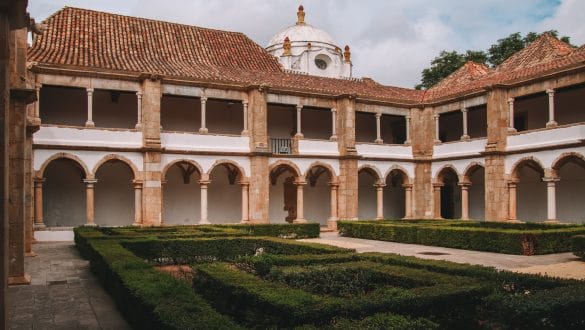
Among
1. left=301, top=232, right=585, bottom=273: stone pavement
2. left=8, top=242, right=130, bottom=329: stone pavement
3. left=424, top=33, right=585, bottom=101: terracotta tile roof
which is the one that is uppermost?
left=424, top=33, right=585, bottom=101: terracotta tile roof

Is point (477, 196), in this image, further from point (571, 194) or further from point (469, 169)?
point (571, 194)

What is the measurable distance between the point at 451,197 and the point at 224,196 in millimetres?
12095

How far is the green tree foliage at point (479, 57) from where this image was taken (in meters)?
37.3

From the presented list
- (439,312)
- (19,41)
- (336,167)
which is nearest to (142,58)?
(336,167)

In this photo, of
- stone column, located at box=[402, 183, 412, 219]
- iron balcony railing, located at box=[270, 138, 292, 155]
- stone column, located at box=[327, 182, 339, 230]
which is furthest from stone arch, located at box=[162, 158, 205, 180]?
stone column, located at box=[402, 183, 412, 219]

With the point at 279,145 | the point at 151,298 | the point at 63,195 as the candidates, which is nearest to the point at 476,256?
the point at 151,298

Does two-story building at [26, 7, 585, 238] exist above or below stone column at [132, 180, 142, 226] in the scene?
above

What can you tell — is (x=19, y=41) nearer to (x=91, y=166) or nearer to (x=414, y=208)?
(x=91, y=166)

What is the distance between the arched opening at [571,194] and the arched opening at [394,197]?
826cm

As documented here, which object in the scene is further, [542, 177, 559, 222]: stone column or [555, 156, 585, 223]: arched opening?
[555, 156, 585, 223]: arched opening

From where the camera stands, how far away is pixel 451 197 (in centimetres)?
2859

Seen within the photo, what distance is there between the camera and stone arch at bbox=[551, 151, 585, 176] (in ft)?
63.9

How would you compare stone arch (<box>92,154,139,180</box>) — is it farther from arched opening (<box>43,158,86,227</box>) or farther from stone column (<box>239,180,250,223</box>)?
stone column (<box>239,180,250,223</box>)

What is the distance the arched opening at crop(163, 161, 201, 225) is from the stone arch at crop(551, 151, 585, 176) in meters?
14.3
